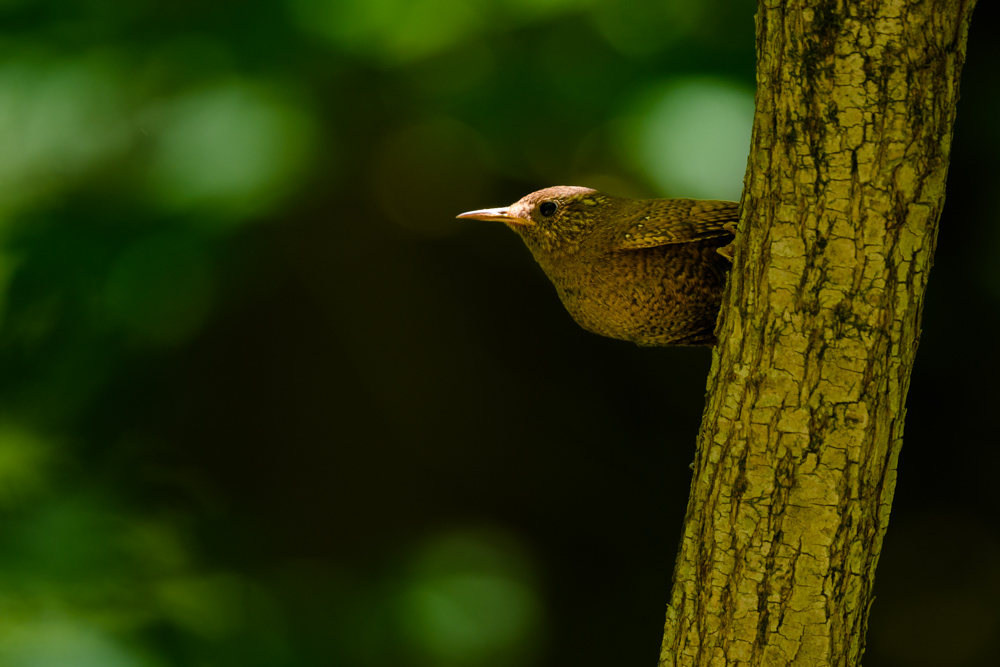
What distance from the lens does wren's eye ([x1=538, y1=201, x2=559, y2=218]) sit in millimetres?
2604

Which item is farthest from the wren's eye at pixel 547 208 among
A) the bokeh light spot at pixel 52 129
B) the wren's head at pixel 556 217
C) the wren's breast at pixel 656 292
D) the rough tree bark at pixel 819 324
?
the bokeh light spot at pixel 52 129

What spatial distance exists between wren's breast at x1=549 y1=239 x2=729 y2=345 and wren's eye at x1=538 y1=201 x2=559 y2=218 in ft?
0.81

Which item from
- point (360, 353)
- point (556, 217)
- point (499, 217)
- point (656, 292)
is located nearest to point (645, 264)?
point (656, 292)

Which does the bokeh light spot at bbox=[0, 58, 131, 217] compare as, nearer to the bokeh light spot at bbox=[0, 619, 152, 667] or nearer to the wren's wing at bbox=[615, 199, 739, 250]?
the bokeh light spot at bbox=[0, 619, 152, 667]

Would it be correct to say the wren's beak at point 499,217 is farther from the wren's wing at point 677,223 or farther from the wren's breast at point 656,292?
the wren's wing at point 677,223

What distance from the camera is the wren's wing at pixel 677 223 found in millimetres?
2188

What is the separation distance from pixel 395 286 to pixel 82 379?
1.49 metres

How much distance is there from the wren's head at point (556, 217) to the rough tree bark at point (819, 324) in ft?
2.45

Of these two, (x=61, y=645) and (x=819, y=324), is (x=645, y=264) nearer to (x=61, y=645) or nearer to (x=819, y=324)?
(x=819, y=324)

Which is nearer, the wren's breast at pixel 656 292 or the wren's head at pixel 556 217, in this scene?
the wren's breast at pixel 656 292

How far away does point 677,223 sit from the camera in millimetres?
2225

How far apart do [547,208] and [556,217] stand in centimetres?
7

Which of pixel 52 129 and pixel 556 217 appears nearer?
pixel 556 217

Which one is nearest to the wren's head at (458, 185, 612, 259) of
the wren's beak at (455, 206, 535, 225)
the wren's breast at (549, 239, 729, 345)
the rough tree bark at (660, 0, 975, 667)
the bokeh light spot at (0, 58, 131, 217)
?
the wren's beak at (455, 206, 535, 225)
